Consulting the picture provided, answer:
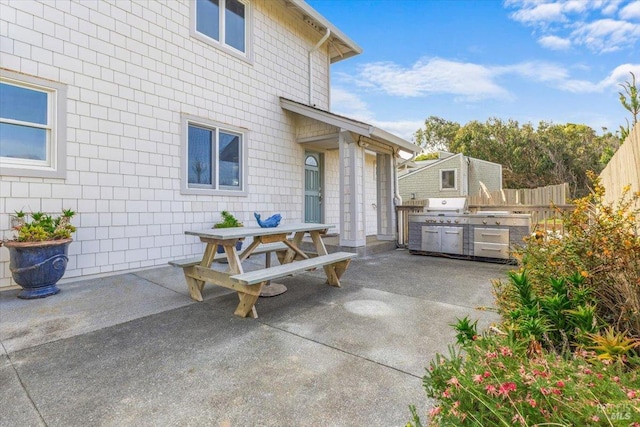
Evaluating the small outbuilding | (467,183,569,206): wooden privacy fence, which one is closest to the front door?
(467,183,569,206): wooden privacy fence

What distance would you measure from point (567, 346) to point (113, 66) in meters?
6.25

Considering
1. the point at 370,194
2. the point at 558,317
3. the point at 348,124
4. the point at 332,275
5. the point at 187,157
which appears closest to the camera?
the point at 558,317

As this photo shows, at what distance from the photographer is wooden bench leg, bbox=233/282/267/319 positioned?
2938 mm

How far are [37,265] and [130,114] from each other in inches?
102

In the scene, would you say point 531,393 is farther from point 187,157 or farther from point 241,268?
point 187,157

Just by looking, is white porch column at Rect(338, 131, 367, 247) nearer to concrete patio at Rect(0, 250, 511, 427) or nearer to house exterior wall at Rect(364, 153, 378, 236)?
concrete patio at Rect(0, 250, 511, 427)

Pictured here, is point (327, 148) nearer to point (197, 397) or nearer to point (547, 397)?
point (197, 397)

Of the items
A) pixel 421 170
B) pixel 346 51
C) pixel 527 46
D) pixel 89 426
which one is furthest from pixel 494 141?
pixel 89 426

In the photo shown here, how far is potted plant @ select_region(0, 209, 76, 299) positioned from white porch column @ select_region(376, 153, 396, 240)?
6479 mm

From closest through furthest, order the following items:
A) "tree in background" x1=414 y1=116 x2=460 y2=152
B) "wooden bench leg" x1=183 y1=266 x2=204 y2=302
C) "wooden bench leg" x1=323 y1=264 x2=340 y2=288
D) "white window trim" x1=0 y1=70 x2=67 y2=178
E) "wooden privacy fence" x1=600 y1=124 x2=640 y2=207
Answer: "wooden privacy fence" x1=600 y1=124 x2=640 y2=207 < "wooden bench leg" x1=183 y1=266 x2=204 y2=302 < "white window trim" x1=0 y1=70 x2=67 y2=178 < "wooden bench leg" x1=323 y1=264 x2=340 y2=288 < "tree in background" x1=414 y1=116 x2=460 y2=152

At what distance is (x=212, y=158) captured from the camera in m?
6.04

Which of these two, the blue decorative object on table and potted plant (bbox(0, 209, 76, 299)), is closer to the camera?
potted plant (bbox(0, 209, 76, 299))

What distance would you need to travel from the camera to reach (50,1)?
4.12 meters

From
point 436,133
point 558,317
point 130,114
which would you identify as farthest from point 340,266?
point 436,133
